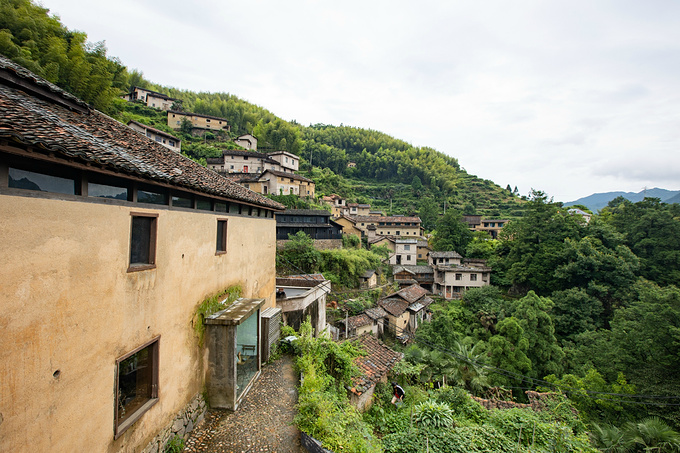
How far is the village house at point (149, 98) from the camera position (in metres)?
51.6

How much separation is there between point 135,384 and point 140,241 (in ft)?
7.34

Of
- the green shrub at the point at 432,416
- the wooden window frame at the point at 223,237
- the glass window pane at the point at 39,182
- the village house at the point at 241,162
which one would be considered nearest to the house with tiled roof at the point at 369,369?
the green shrub at the point at 432,416

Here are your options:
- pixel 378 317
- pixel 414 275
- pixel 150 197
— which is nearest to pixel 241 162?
pixel 414 275

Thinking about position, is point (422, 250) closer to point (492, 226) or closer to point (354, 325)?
point (492, 226)

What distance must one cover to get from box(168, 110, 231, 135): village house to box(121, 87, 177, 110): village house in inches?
299

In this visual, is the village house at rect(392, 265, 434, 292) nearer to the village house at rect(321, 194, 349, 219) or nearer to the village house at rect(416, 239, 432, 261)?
the village house at rect(416, 239, 432, 261)

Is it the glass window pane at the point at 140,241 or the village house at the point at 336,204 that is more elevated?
Answer: the village house at the point at 336,204

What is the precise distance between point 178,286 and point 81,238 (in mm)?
2083

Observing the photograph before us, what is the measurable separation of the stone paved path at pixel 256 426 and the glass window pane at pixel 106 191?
4.57 m

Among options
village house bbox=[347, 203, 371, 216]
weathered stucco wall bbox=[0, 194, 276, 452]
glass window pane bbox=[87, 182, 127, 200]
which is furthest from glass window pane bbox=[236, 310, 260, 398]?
village house bbox=[347, 203, 371, 216]

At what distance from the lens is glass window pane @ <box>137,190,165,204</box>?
4410mm

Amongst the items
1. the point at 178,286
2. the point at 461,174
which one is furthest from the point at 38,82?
the point at 461,174

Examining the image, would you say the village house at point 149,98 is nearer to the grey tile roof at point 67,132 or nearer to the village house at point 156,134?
the village house at point 156,134

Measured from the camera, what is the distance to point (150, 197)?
463 centimetres
